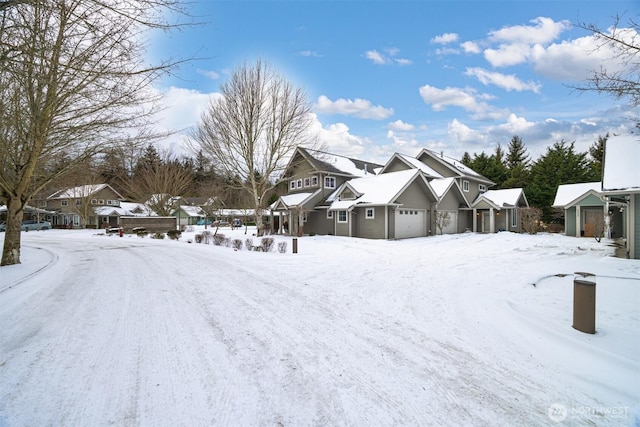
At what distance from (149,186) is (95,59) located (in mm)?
30977

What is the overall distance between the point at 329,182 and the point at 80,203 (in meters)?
36.7

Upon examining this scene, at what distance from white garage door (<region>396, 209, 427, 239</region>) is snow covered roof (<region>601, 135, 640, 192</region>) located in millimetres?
11097

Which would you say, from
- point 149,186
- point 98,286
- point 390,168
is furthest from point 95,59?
point 149,186

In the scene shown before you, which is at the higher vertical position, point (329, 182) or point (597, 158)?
point (597, 158)

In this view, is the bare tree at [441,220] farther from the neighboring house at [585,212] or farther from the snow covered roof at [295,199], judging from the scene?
the snow covered roof at [295,199]

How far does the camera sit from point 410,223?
899 inches

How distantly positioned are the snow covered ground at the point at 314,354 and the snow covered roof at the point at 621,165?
590 centimetres

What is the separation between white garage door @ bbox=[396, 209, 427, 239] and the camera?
21.9 meters

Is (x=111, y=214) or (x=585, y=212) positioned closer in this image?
(x=585, y=212)

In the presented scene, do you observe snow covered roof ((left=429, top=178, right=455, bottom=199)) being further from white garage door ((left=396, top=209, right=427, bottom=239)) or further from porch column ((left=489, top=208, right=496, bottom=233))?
porch column ((left=489, top=208, right=496, bottom=233))

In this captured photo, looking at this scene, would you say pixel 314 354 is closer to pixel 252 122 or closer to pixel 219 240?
pixel 219 240

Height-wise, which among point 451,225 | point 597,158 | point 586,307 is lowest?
point 586,307

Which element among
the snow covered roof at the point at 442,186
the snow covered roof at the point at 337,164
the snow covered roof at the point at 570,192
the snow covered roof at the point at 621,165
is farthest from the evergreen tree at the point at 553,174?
the snow covered roof at the point at 621,165

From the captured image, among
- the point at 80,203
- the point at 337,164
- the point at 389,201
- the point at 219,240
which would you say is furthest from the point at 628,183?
the point at 80,203
